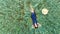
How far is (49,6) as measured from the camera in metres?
0.74

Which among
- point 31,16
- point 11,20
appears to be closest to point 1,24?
point 11,20

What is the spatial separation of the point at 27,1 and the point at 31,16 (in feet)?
0.29

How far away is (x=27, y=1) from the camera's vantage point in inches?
29.3

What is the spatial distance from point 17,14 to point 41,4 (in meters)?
0.14

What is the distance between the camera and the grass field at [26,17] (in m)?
0.73

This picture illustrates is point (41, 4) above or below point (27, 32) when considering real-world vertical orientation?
above

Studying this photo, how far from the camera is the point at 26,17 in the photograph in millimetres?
736

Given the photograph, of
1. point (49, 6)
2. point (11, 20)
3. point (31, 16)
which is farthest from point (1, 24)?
point (49, 6)

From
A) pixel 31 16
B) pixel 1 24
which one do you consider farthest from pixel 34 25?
pixel 1 24

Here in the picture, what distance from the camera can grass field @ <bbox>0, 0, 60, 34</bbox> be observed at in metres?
0.73

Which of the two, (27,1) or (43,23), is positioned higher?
(27,1)

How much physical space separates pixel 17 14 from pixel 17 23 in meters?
0.05

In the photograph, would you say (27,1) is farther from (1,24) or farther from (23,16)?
(1,24)

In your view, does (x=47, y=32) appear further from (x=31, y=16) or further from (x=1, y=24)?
(x=1, y=24)
